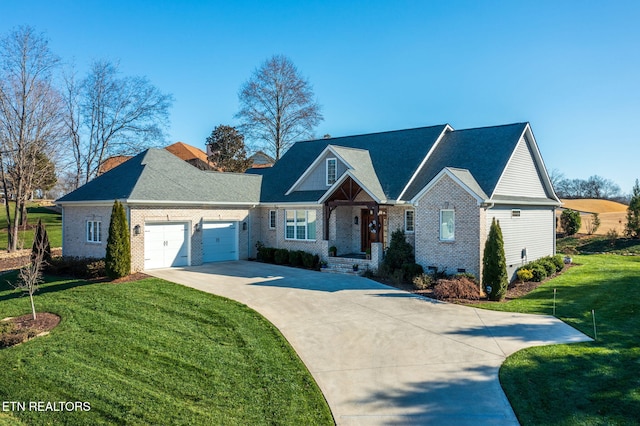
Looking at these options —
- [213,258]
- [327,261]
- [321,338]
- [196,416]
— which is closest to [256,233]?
[213,258]

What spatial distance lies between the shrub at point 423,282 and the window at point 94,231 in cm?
1450

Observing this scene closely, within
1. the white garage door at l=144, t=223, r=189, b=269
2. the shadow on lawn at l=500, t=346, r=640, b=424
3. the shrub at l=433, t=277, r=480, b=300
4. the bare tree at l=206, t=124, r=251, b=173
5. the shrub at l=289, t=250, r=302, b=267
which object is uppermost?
the bare tree at l=206, t=124, r=251, b=173

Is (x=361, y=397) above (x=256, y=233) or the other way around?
the other way around

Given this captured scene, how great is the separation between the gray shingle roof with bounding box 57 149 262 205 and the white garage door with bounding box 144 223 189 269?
139cm

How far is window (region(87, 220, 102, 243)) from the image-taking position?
64.7 feet

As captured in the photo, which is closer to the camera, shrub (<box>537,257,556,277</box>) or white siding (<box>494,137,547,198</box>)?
white siding (<box>494,137,547,198</box>)

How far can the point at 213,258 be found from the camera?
71.5 ft

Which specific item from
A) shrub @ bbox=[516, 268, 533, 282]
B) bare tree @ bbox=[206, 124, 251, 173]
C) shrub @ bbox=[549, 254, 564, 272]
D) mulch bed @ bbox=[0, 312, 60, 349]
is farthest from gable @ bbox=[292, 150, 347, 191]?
bare tree @ bbox=[206, 124, 251, 173]

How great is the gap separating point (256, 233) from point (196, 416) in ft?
57.2

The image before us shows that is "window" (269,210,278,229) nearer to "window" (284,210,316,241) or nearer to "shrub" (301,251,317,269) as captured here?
"window" (284,210,316,241)

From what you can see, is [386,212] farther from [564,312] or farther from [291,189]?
[564,312]

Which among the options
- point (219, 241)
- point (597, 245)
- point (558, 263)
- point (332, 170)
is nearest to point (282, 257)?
point (219, 241)

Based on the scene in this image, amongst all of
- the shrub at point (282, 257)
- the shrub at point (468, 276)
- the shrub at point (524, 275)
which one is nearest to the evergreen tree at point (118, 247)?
the shrub at point (282, 257)

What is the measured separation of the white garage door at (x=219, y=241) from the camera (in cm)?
2138
